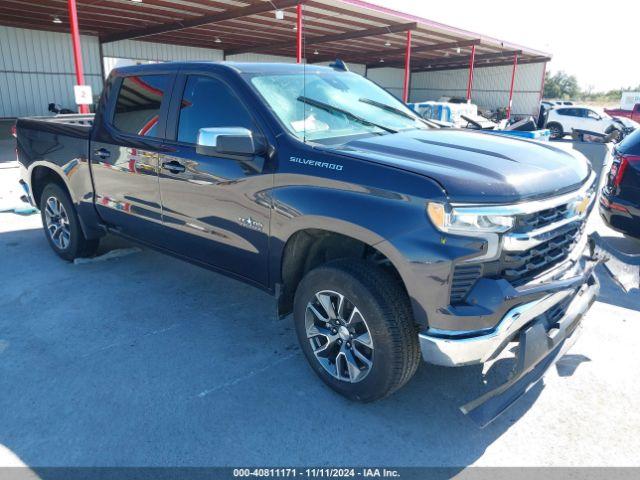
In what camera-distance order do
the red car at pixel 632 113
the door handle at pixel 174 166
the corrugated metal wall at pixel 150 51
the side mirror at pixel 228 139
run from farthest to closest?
1. the red car at pixel 632 113
2. the corrugated metal wall at pixel 150 51
3. the door handle at pixel 174 166
4. the side mirror at pixel 228 139

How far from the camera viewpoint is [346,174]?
8.80 ft

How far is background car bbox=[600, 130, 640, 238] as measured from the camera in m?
5.32

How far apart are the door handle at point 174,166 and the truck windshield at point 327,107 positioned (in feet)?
2.70

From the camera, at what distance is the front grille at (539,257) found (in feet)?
8.25

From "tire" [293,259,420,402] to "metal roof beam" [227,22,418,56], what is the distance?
1816 cm

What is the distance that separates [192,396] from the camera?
3.03 m

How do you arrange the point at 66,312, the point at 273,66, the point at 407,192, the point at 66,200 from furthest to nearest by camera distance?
the point at 66,200
the point at 66,312
the point at 273,66
the point at 407,192

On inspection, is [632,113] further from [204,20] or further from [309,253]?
[309,253]

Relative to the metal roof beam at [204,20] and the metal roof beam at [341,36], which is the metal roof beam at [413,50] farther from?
the metal roof beam at [204,20]

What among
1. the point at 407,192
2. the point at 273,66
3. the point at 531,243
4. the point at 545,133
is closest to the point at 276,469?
the point at 407,192

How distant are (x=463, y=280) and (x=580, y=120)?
83.2ft

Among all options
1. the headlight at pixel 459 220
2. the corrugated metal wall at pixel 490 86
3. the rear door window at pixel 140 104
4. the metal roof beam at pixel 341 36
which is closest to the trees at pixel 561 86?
the corrugated metal wall at pixel 490 86

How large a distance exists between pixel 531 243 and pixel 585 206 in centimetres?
86

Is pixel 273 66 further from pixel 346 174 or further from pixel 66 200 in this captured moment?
pixel 66 200
